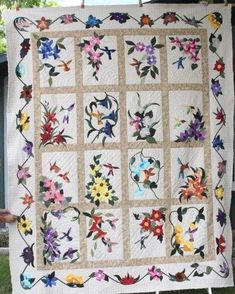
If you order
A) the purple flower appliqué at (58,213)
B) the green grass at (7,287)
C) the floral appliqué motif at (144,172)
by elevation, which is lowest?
the green grass at (7,287)

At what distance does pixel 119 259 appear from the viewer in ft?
11.1

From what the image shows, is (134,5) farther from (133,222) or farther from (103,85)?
(133,222)

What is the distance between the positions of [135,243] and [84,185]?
46 cm

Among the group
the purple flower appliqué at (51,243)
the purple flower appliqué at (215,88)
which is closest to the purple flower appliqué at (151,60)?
the purple flower appliqué at (215,88)

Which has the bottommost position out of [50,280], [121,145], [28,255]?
[50,280]

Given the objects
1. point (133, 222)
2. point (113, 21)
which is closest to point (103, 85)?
point (113, 21)

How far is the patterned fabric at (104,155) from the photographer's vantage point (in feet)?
11.1

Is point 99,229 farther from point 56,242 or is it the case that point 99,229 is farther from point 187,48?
point 187,48

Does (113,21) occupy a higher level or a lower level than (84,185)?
higher

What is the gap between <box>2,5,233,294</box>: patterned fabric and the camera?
337cm

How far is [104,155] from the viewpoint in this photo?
11.1 feet

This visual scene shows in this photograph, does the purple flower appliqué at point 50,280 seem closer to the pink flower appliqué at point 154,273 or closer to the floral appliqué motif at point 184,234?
the pink flower appliqué at point 154,273

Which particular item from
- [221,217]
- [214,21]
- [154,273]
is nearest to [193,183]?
[221,217]

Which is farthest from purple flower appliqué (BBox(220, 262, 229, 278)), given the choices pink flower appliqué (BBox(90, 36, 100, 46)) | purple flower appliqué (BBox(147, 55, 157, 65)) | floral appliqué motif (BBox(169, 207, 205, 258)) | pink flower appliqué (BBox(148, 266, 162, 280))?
pink flower appliqué (BBox(90, 36, 100, 46))
